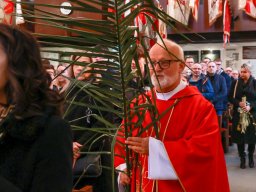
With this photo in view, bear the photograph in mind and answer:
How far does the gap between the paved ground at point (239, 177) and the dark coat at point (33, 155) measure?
176 inches

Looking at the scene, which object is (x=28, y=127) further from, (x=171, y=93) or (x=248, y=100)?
(x=248, y=100)

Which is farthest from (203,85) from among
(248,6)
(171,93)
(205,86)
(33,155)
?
(33,155)

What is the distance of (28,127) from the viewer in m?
1.28

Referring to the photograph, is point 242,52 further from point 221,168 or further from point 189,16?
point 221,168

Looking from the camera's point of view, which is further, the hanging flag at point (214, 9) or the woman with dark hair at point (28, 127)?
the hanging flag at point (214, 9)

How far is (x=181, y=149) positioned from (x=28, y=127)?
1282 millimetres

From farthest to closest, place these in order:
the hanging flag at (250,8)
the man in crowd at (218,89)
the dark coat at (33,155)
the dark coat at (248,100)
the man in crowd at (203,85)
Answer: the hanging flag at (250,8), the man in crowd at (218,89), the man in crowd at (203,85), the dark coat at (248,100), the dark coat at (33,155)

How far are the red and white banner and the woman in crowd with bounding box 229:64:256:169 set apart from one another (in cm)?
336

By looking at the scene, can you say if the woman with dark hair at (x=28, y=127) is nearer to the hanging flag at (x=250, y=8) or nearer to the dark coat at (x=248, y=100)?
the dark coat at (x=248, y=100)

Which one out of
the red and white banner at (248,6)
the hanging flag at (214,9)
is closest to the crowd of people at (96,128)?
the red and white banner at (248,6)

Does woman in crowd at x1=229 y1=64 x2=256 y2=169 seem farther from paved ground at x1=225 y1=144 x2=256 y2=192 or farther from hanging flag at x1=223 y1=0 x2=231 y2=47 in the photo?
hanging flag at x1=223 y1=0 x2=231 y2=47

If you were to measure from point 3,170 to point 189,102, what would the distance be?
1.59m

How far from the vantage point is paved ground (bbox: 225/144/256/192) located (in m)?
5.53

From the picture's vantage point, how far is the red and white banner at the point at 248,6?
9898mm
